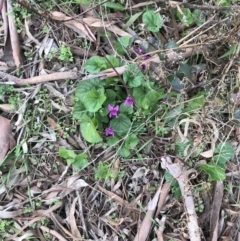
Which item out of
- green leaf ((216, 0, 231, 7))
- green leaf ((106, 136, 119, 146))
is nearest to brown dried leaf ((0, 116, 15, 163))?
green leaf ((106, 136, 119, 146))

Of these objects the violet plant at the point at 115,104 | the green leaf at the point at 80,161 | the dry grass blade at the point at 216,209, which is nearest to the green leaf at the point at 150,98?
the violet plant at the point at 115,104

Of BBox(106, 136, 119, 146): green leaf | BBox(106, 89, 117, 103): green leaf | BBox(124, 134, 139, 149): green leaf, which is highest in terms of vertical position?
BBox(106, 89, 117, 103): green leaf

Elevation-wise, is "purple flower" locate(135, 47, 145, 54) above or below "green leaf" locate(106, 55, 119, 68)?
below

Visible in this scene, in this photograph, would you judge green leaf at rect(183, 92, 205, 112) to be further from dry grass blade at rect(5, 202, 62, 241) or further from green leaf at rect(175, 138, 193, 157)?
dry grass blade at rect(5, 202, 62, 241)

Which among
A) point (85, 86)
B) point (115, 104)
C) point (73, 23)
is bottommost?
point (115, 104)

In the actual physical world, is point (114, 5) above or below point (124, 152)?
above

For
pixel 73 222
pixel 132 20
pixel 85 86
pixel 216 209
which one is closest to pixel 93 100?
pixel 85 86

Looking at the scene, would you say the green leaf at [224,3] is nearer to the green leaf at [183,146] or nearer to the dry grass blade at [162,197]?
the green leaf at [183,146]

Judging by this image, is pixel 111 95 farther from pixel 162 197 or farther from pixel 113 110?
pixel 162 197
